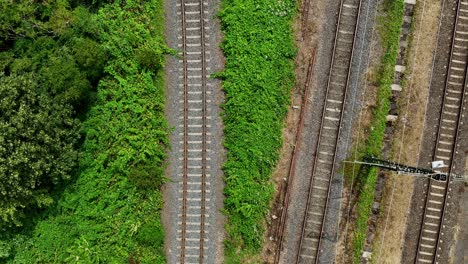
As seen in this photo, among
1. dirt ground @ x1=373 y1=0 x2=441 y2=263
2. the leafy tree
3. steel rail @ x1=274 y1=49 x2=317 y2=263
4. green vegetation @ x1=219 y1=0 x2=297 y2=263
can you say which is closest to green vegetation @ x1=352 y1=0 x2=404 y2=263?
dirt ground @ x1=373 y1=0 x2=441 y2=263

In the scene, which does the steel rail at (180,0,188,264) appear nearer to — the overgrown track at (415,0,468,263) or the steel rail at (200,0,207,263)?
the steel rail at (200,0,207,263)

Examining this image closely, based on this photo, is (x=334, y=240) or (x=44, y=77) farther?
(x=334, y=240)

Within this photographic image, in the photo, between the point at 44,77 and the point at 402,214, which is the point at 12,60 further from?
the point at 402,214

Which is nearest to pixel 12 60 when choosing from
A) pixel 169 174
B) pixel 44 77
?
pixel 44 77

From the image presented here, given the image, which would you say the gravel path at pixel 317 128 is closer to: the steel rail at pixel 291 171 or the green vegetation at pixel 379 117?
the steel rail at pixel 291 171

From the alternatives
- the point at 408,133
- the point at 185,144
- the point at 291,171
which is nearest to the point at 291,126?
the point at 291,171

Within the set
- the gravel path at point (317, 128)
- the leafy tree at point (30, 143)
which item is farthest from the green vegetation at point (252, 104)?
the leafy tree at point (30, 143)
